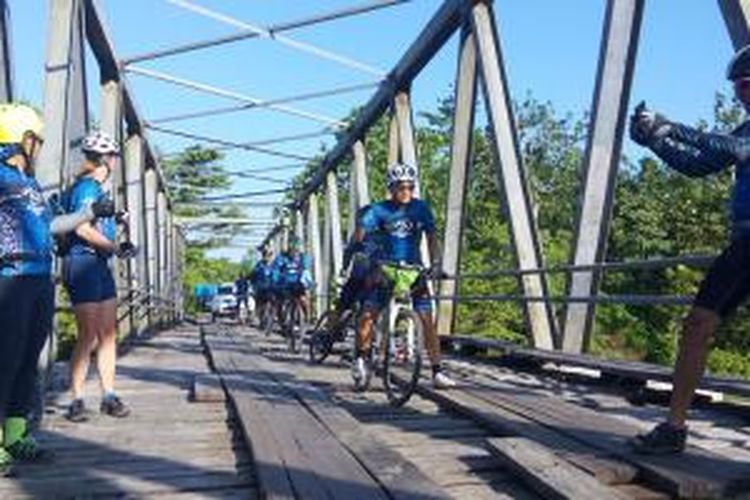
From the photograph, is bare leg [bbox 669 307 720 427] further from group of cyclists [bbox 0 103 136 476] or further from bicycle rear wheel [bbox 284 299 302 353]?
bicycle rear wheel [bbox 284 299 302 353]

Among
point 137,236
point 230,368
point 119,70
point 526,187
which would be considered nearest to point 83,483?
point 230,368

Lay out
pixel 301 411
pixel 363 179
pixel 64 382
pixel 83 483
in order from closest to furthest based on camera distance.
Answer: pixel 83 483 → pixel 301 411 → pixel 64 382 → pixel 363 179

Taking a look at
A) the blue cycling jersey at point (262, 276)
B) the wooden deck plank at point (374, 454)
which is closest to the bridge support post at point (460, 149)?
the blue cycling jersey at point (262, 276)

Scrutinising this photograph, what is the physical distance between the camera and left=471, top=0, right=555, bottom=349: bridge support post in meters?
9.84

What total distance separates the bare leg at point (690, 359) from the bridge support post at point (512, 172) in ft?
17.5

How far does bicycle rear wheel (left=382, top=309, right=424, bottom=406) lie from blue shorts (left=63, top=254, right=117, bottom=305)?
1874mm

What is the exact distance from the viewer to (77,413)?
586 centimetres

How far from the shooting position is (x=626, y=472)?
3797 mm

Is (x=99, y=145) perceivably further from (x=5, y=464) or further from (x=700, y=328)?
(x=700, y=328)

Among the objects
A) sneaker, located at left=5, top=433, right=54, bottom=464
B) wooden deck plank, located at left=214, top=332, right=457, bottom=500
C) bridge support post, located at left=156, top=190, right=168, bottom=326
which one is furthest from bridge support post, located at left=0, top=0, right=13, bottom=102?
bridge support post, located at left=156, top=190, right=168, bottom=326

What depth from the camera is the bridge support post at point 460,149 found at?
482 inches

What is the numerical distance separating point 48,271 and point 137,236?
480 inches

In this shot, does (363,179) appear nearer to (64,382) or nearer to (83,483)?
(64,382)

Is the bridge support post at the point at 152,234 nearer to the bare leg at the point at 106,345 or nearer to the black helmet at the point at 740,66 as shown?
the bare leg at the point at 106,345
